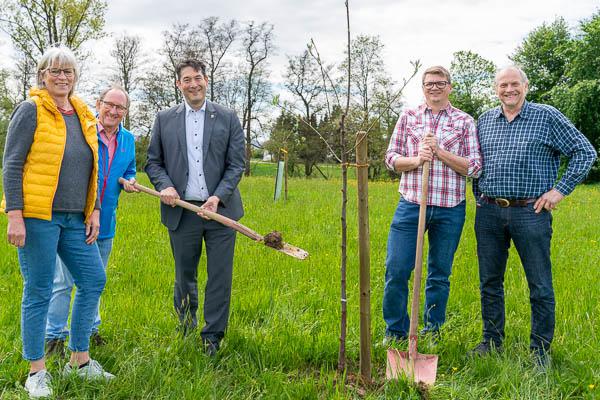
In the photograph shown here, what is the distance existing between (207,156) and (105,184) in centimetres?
74

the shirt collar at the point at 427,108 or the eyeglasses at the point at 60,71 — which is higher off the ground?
the eyeglasses at the point at 60,71

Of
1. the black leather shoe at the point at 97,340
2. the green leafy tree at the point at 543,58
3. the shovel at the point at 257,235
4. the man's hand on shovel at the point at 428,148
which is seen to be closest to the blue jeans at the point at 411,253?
the man's hand on shovel at the point at 428,148

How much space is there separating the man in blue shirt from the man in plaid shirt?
0.19 m

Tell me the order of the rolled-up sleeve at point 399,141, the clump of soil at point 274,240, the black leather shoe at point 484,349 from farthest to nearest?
the rolled-up sleeve at point 399,141
the black leather shoe at point 484,349
the clump of soil at point 274,240

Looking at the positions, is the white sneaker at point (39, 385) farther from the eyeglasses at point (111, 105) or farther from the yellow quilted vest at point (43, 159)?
the eyeglasses at point (111, 105)

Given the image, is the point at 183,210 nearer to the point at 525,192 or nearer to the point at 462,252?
the point at 525,192

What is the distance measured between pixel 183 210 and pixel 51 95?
A: 1.22 metres

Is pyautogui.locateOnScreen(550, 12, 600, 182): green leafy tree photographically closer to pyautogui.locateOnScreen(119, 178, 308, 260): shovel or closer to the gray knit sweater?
pyautogui.locateOnScreen(119, 178, 308, 260): shovel

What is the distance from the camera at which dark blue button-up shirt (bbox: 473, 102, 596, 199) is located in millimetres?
3516

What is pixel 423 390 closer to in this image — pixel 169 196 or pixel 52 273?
pixel 169 196

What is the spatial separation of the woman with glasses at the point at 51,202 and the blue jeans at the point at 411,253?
206cm

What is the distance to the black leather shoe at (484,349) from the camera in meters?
3.69

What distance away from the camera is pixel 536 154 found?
11.6ft

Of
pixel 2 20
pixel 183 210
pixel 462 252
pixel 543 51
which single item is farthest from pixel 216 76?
pixel 183 210
